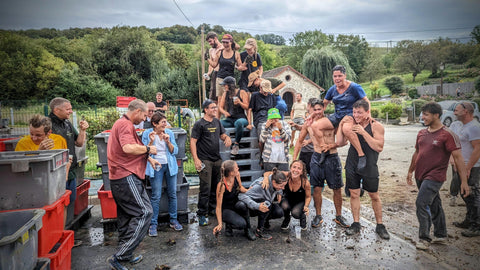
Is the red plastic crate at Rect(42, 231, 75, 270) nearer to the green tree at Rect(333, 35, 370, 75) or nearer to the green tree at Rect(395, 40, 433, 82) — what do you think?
the green tree at Rect(395, 40, 433, 82)

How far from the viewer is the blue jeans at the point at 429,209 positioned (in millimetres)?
4039

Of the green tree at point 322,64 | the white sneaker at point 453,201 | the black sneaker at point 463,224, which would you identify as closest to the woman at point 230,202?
the black sneaker at point 463,224

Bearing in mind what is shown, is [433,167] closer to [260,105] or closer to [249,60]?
[260,105]

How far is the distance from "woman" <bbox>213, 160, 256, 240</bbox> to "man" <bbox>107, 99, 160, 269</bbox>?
112cm

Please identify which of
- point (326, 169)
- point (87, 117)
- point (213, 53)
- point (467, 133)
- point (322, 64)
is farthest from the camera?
point (322, 64)

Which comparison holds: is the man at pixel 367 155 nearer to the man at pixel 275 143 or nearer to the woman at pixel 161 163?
the man at pixel 275 143

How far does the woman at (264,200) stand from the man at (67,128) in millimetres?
2694

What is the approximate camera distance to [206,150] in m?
5.04

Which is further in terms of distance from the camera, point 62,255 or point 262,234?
point 262,234

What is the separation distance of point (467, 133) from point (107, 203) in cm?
566

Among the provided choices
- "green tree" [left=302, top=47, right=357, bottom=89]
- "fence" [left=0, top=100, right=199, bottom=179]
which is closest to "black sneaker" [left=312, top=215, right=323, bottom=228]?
"fence" [left=0, top=100, right=199, bottom=179]

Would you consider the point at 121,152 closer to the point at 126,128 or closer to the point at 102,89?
the point at 126,128

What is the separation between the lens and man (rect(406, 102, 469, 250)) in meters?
3.91

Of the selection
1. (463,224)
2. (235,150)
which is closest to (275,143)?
(235,150)
